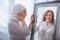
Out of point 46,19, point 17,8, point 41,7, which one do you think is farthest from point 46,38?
point 17,8

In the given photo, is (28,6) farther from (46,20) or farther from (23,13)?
(46,20)

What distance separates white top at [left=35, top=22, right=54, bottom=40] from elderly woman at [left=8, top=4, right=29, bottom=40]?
125 millimetres

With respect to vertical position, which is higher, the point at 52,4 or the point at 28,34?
the point at 52,4

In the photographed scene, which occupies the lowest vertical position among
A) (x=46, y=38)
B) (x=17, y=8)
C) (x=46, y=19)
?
(x=46, y=38)

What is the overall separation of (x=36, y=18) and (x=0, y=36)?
411 millimetres

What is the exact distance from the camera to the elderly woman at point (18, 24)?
51.2 inches

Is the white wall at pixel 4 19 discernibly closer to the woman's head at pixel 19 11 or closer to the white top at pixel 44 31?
the woman's head at pixel 19 11

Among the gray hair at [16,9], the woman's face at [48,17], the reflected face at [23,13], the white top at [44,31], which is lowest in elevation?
the white top at [44,31]

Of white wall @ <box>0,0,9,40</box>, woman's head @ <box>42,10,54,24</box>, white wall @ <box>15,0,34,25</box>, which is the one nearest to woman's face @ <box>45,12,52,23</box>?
woman's head @ <box>42,10,54,24</box>

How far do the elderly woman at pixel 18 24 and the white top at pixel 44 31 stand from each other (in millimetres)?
125

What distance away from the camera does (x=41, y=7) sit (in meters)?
1.27

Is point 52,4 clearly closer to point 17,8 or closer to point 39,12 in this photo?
point 39,12

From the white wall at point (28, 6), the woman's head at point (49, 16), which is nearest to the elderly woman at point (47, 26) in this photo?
the woman's head at point (49, 16)

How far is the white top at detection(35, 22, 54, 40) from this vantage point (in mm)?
1217
